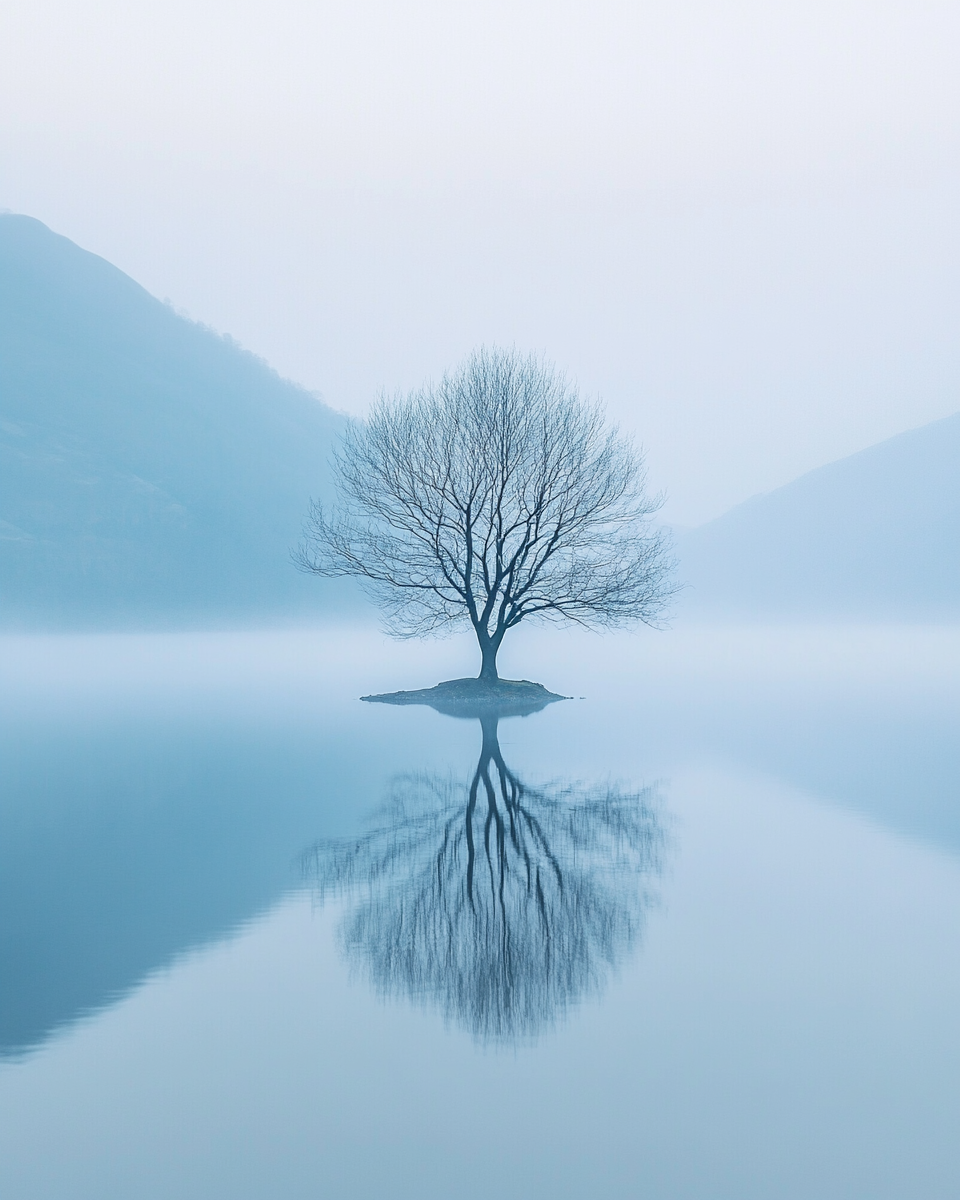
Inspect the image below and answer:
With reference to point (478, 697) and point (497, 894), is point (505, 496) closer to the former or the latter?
point (478, 697)

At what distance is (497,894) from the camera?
12.1 metres

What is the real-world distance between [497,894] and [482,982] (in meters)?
3.00

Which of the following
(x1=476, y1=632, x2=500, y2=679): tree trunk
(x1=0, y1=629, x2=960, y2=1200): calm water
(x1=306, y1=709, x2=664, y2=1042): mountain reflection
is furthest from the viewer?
(x1=476, y1=632, x2=500, y2=679): tree trunk

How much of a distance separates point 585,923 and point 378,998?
2.69 m

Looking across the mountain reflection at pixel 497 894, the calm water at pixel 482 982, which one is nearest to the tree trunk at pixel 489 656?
the calm water at pixel 482 982

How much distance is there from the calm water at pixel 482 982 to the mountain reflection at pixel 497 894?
0.05 m

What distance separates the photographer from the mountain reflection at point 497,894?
907cm

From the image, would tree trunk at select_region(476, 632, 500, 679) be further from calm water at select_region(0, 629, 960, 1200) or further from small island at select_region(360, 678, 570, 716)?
calm water at select_region(0, 629, 960, 1200)

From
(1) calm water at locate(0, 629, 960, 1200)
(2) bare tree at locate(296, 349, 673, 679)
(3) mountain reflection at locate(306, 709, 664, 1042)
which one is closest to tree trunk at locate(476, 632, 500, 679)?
(2) bare tree at locate(296, 349, 673, 679)

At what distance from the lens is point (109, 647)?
104m

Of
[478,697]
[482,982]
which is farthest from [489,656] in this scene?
[482,982]

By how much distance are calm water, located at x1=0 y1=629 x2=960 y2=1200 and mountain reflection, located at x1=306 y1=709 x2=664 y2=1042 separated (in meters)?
0.05

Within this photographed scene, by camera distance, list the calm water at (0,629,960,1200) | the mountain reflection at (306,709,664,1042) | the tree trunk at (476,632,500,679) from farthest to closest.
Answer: the tree trunk at (476,632,500,679)
the mountain reflection at (306,709,664,1042)
the calm water at (0,629,960,1200)

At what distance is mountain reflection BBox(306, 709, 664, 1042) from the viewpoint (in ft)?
29.8
